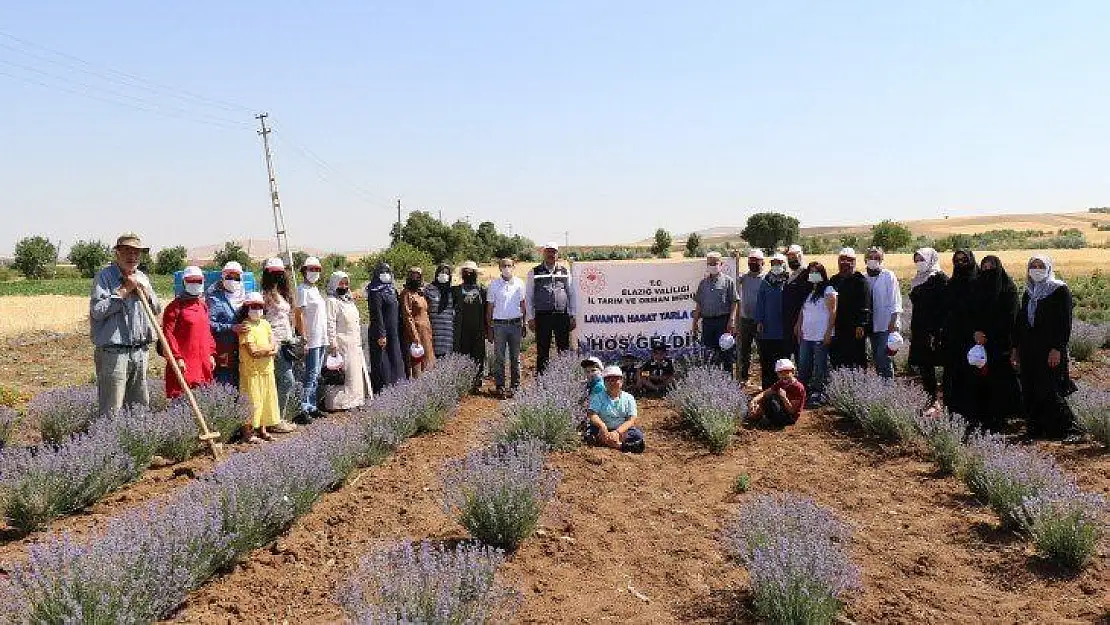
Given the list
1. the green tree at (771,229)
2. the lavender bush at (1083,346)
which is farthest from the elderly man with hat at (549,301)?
the green tree at (771,229)

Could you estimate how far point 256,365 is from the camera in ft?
23.8

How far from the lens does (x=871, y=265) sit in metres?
8.27

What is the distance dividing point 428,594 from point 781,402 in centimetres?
507

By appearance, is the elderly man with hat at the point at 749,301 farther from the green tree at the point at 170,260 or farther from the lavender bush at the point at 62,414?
the green tree at the point at 170,260

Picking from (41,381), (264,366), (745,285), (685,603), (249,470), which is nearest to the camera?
(685,603)

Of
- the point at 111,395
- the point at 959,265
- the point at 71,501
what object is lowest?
the point at 71,501

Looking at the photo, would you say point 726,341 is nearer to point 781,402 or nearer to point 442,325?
point 781,402

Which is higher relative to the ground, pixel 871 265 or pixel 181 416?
pixel 871 265

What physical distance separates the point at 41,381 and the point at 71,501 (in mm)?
9546

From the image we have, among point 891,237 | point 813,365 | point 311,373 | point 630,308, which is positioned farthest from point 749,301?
point 891,237

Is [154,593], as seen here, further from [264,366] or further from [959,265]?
[959,265]

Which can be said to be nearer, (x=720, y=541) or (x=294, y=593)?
(x=294, y=593)

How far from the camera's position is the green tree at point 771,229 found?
94.2 meters

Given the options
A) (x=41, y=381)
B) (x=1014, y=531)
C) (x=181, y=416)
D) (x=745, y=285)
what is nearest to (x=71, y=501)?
(x=181, y=416)
